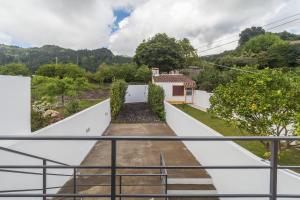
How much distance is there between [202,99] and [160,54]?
1676cm

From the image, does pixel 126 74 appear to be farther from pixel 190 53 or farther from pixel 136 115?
pixel 190 53

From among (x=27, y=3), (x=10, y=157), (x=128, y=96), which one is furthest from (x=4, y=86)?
(x=128, y=96)

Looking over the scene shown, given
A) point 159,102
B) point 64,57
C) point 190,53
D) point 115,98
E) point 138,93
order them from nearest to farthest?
point 115,98, point 159,102, point 138,93, point 190,53, point 64,57

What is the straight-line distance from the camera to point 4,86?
486 centimetres

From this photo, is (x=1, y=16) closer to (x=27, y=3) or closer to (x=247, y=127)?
(x=27, y=3)

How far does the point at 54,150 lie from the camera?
588cm

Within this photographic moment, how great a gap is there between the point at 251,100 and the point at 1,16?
36.5 ft

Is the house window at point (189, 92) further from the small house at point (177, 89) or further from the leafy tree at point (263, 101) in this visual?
the leafy tree at point (263, 101)

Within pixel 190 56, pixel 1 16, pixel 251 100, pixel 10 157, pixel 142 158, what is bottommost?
pixel 142 158

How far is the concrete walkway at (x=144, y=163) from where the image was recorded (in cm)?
624

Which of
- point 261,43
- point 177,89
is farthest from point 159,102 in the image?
point 261,43

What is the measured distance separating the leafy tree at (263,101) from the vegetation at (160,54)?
30.1 m

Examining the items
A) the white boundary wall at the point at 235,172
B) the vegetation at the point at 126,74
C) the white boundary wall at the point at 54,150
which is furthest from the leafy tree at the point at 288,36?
the white boundary wall at the point at 54,150

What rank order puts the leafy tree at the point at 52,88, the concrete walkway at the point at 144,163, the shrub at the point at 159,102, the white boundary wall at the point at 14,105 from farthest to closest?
1. the shrub at the point at 159,102
2. the leafy tree at the point at 52,88
3. the concrete walkway at the point at 144,163
4. the white boundary wall at the point at 14,105
